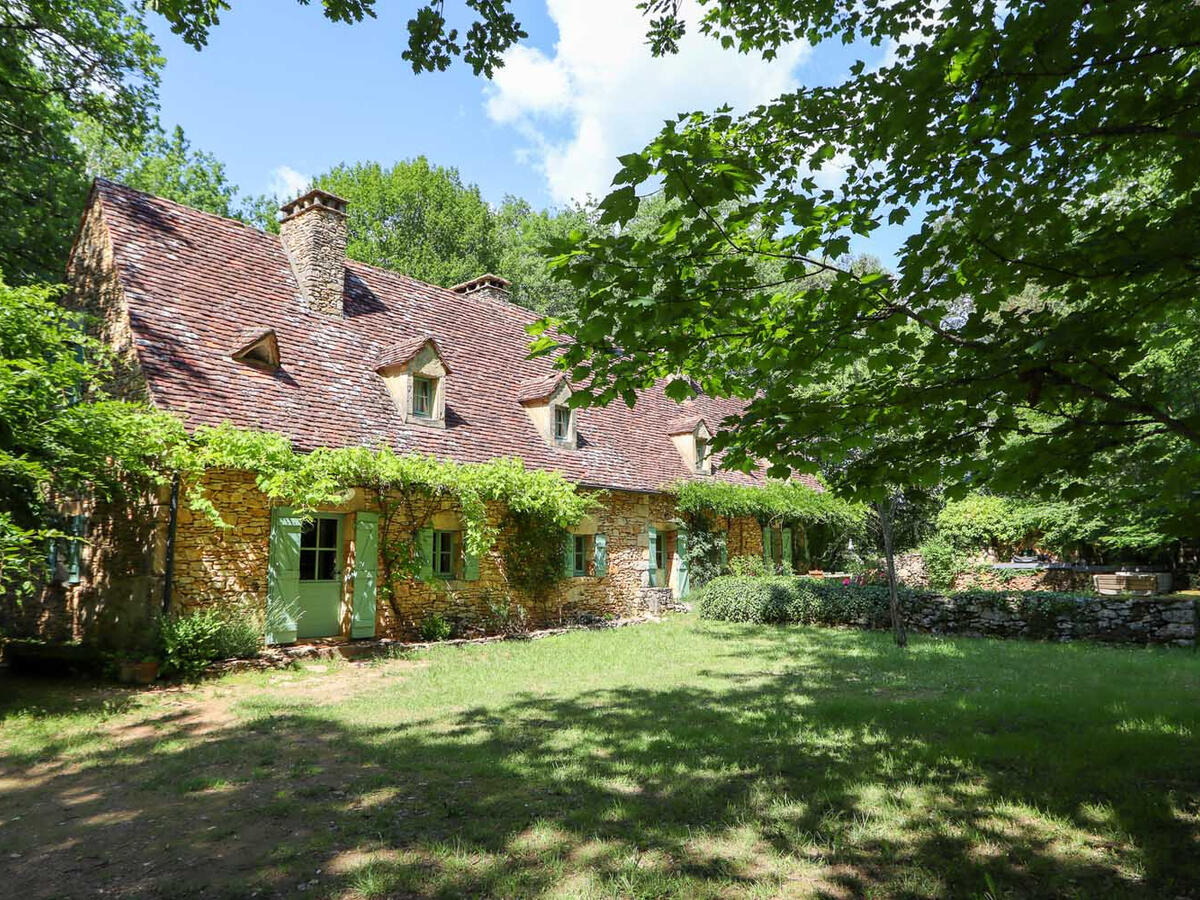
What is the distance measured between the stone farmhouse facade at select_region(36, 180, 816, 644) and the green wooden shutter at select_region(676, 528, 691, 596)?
2.1 inches

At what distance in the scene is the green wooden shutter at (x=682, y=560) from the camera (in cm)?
1892

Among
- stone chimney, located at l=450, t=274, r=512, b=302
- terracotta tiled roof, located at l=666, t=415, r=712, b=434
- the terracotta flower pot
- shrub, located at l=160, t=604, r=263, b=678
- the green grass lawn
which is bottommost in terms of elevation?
the green grass lawn

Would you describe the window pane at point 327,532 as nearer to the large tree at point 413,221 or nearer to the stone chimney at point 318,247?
the stone chimney at point 318,247

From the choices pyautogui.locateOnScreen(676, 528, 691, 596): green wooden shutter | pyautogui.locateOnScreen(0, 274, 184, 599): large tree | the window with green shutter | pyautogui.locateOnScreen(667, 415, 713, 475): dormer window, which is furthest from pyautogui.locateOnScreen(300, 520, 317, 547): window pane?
pyautogui.locateOnScreen(667, 415, 713, 475): dormer window

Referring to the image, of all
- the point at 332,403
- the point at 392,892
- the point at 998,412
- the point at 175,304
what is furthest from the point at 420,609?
the point at 998,412

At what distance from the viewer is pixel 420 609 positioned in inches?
516

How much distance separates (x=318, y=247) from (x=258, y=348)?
3.29m

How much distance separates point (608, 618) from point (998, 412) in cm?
1298

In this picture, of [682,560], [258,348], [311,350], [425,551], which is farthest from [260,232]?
[682,560]

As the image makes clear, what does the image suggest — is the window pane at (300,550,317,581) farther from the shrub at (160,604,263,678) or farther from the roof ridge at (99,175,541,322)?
the roof ridge at (99,175,541,322)

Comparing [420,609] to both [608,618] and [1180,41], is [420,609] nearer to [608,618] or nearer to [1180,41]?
[608,618]

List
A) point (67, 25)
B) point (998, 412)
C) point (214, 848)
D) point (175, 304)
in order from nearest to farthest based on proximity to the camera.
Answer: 1. point (214, 848)
2. point (998, 412)
3. point (175, 304)
4. point (67, 25)

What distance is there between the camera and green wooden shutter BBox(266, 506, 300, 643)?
10977mm

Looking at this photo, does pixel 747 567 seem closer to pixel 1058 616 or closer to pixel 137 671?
pixel 1058 616
